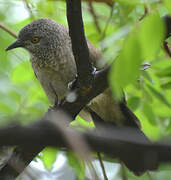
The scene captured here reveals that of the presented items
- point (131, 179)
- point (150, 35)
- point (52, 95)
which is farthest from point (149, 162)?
point (131, 179)

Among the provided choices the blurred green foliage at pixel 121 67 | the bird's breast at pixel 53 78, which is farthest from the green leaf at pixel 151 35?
the bird's breast at pixel 53 78

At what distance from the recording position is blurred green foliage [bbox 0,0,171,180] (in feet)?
3.25

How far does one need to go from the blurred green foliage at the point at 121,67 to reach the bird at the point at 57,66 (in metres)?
0.15

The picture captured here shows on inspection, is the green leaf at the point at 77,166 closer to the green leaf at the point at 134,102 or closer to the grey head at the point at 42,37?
the green leaf at the point at 134,102

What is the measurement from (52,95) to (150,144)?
2510 mm

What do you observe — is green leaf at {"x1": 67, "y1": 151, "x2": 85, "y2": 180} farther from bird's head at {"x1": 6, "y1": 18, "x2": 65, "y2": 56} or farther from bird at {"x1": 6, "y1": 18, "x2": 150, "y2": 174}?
bird's head at {"x1": 6, "y1": 18, "x2": 65, "y2": 56}

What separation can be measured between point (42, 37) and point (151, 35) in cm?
238

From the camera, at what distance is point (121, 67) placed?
0.97m

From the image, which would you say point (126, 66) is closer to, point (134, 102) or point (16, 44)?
point (134, 102)

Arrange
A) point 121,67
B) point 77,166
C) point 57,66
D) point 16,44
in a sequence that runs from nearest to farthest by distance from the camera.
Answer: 1. point 121,67
2. point 77,166
3. point 57,66
4. point 16,44

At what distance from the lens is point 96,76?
1819mm

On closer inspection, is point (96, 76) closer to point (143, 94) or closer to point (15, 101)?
point (143, 94)

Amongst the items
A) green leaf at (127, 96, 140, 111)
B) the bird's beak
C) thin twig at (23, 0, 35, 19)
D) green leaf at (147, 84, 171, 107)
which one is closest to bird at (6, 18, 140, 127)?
the bird's beak

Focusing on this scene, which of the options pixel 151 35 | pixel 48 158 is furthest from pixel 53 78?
pixel 151 35
